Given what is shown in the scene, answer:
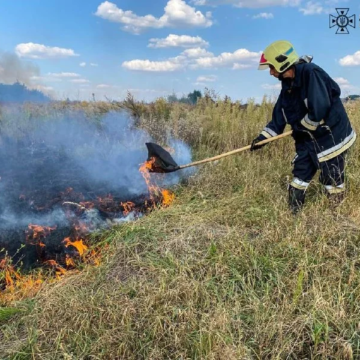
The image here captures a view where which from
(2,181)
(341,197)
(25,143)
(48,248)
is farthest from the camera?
(25,143)

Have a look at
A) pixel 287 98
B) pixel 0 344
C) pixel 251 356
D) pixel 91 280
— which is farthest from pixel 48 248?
pixel 287 98

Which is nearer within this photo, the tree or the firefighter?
the firefighter

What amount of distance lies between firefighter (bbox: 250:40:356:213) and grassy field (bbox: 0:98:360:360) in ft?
0.85

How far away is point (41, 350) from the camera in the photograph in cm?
252

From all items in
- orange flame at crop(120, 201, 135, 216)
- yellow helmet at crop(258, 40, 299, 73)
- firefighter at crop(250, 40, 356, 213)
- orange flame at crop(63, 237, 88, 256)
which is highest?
yellow helmet at crop(258, 40, 299, 73)

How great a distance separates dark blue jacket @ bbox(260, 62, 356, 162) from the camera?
4066mm

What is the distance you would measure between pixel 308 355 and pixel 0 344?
2.11 m

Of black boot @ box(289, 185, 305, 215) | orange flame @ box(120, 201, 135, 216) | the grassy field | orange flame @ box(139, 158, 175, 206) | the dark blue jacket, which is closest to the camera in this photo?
the grassy field

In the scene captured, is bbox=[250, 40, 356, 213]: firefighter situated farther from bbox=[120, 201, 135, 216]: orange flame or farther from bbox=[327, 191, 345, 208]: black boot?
bbox=[120, 201, 135, 216]: orange flame

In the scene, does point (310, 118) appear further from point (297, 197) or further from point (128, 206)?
point (128, 206)

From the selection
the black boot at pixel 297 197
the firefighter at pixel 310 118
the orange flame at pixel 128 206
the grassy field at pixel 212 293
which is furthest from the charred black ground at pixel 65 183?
the firefighter at pixel 310 118

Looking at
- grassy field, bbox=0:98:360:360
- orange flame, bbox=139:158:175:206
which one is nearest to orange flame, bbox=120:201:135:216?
orange flame, bbox=139:158:175:206

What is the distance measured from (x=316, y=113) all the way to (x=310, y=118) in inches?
5.7

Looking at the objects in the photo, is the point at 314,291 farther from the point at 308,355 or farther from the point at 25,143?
the point at 25,143
